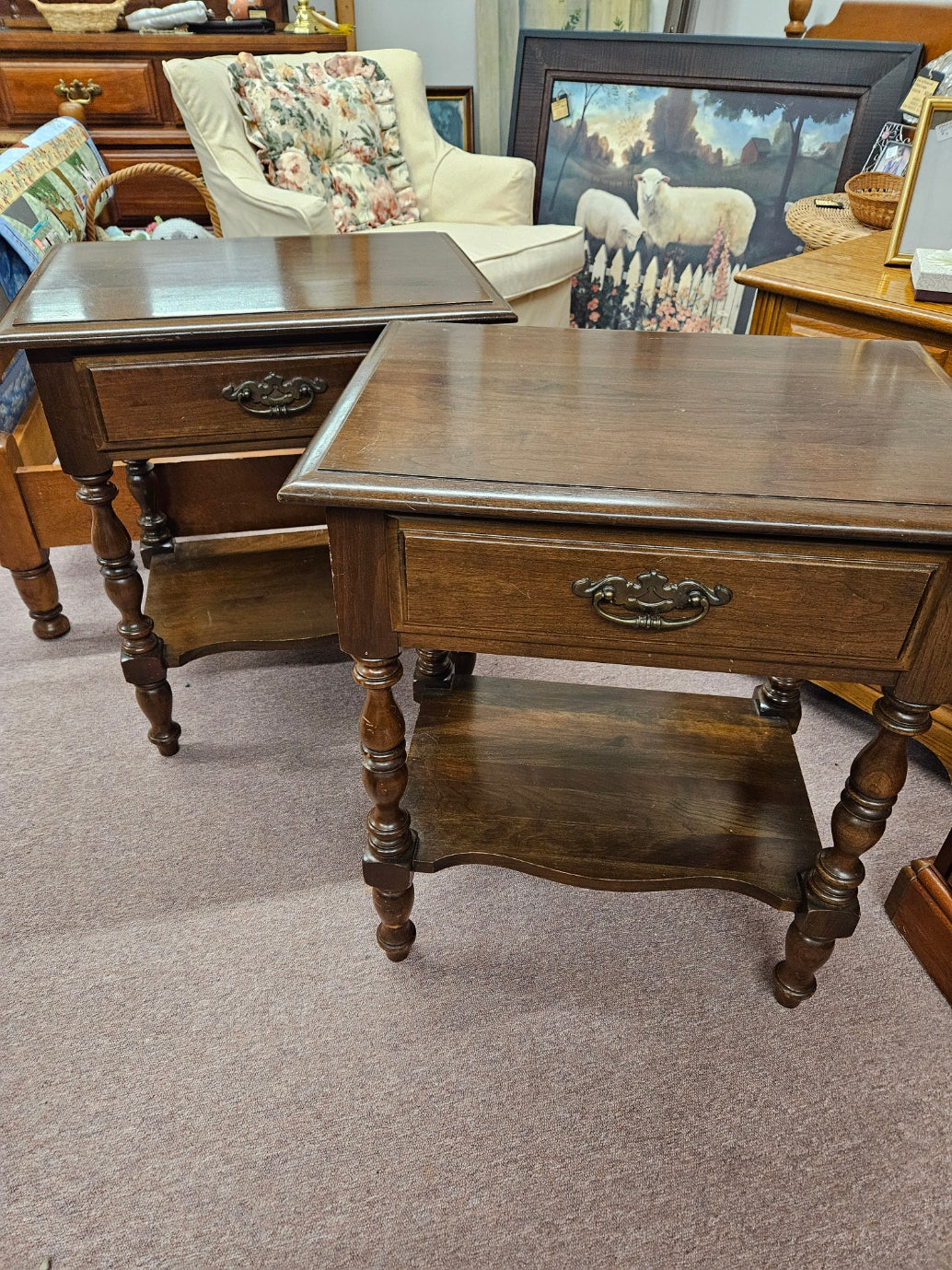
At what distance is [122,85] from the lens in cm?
337

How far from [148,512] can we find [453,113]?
9.48 ft

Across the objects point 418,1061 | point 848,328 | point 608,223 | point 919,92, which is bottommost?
point 418,1061

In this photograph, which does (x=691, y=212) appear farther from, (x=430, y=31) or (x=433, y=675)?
(x=433, y=675)

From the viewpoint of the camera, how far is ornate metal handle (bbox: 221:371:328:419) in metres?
1.21

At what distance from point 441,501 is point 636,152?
255 centimetres

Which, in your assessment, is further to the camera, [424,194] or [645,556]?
[424,194]

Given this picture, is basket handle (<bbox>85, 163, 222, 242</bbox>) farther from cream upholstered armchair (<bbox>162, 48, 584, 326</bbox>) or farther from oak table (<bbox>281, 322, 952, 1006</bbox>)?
oak table (<bbox>281, 322, 952, 1006</bbox>)

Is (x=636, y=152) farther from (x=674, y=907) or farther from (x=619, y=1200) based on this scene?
(x=619, y=1200)

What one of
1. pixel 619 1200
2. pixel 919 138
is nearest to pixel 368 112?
pixel 919 138

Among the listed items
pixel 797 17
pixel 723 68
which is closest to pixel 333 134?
pixel 723 68

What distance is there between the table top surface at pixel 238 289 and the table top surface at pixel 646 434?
14 cm

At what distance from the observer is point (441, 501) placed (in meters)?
0.77

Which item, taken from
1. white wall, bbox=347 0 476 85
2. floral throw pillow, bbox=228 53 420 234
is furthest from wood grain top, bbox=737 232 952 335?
white wall, bbox=347 0 476 85

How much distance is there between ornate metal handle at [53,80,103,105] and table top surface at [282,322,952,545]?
3173 mm
